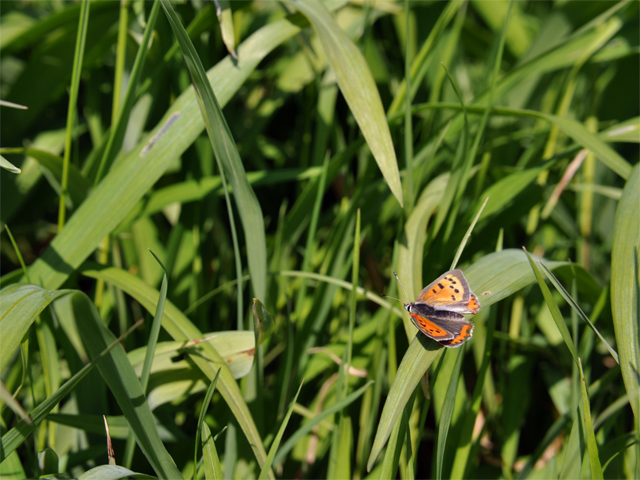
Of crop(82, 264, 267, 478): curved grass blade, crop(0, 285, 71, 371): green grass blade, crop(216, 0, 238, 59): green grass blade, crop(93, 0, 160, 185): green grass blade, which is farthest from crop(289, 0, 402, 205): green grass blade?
crop(0, 285, 71, 371): green grass blade

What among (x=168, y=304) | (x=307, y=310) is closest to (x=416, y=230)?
(x=307, y=310)

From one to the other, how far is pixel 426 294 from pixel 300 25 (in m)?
0.68

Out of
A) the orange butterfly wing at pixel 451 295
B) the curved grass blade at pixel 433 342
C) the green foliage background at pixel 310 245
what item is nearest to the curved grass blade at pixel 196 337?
the green foliage background at pixel 310 245

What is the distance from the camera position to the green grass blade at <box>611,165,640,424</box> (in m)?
0.62

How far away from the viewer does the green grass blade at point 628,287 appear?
62 centimetres

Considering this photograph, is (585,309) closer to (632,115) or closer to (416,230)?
(416,230)

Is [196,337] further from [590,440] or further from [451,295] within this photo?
[590,440]

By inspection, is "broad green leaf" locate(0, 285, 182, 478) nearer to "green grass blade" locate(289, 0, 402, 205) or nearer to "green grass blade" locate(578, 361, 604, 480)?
"green grass blade" locate(289, 0, 402, 205)

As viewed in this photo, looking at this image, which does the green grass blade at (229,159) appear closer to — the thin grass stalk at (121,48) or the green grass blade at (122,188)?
the green grass blade at (122,188)

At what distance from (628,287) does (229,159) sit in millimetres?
697

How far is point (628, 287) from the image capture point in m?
0.70

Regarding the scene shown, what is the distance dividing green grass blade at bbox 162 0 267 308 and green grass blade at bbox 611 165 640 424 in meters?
0.60

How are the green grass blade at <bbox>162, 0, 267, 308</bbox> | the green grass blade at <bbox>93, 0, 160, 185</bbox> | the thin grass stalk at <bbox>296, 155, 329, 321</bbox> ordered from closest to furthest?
the green grass blade at <bbox>162, 0, 267, 308</bbox>
the green grass blade at <bbox>93, 0, 160, 185</bbox>
the thin grass stalk at <bbox>296, 155, 329, 321</bbox>

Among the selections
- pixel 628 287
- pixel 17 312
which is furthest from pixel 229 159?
pixel 628 287
